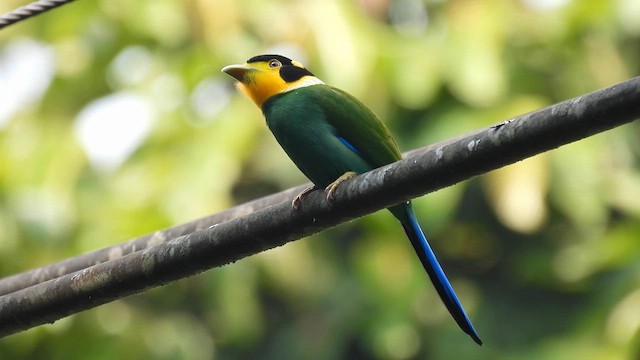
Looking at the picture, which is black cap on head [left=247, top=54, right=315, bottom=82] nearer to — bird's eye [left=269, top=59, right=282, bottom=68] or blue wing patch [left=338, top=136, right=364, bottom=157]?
bird's eye [left=269, top=59, right=282, bottom=68]

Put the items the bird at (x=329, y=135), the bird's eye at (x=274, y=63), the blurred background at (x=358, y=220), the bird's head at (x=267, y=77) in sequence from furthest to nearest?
1. the blurred background at (x=358, y=220)
2. the bird's eye at (x=274, y=63)
3. the bird's head at (x=267, y=77)
4. the bird at (x=329, y=135)

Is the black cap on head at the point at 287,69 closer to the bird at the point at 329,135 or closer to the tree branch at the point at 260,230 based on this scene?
the bird at the point at 329,135

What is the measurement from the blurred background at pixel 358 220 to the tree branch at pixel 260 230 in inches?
116

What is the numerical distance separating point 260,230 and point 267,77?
1367mm

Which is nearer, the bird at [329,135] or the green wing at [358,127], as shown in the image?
the bird at [329,135]

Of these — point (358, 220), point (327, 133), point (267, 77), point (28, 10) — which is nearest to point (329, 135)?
point (327, 133)

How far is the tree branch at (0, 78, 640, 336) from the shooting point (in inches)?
93.7

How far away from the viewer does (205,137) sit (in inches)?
236

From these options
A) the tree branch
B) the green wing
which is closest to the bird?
the green wing

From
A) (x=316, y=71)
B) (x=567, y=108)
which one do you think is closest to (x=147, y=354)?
(x=316, y=71)

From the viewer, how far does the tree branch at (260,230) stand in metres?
2.38

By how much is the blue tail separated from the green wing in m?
0.22

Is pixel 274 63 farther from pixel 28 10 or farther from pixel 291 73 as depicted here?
pixel 28 10

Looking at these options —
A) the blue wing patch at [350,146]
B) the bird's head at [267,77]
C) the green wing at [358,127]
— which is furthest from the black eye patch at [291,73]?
the blue wing patch at [350,146]
